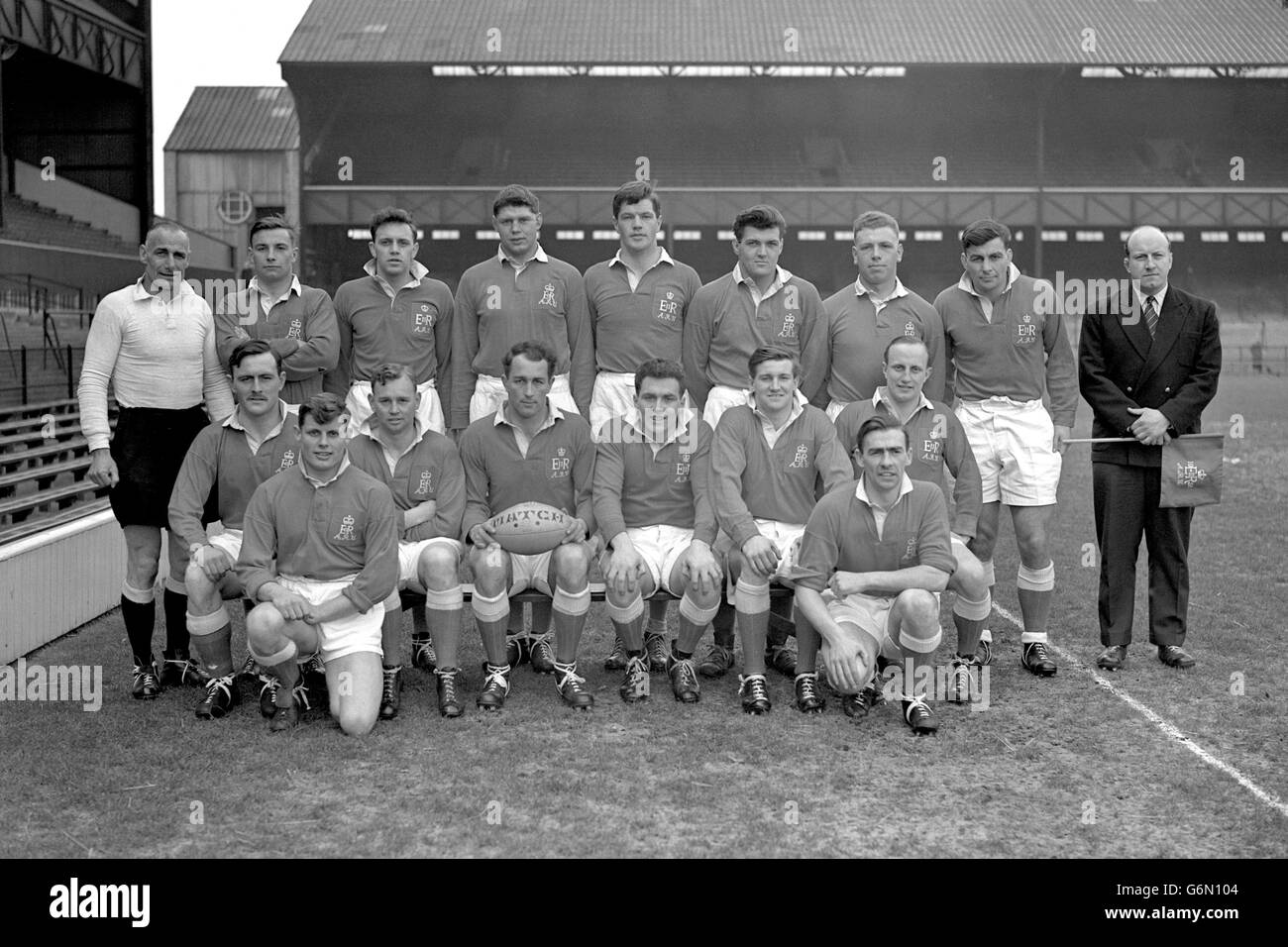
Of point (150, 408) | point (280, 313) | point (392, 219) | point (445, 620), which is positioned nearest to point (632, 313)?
point (392, 219)

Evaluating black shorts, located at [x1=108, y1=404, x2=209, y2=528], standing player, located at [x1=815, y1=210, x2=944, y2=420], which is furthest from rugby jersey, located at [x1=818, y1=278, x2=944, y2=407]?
black shorts, located at [x1=108, y1=404, x2=209, y2=528]

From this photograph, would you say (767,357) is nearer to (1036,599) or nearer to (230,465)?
(1036,599)

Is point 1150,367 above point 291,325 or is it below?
below

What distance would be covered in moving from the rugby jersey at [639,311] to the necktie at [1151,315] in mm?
1985

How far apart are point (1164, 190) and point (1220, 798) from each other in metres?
26.5

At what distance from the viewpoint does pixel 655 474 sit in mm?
5203

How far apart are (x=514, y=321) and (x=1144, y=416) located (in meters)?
2.79

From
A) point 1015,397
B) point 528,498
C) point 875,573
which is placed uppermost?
point 1015,397

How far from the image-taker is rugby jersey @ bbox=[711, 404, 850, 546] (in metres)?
5.06

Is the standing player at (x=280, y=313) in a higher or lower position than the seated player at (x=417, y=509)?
higher

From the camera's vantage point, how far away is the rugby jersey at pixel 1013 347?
17.7 ft

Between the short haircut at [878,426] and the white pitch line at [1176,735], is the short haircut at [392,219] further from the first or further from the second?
the white pitch line at [1176,735]

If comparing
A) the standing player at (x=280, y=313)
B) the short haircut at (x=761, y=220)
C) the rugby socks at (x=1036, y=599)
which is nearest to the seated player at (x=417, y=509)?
the standing player at (x=280, y=313)
